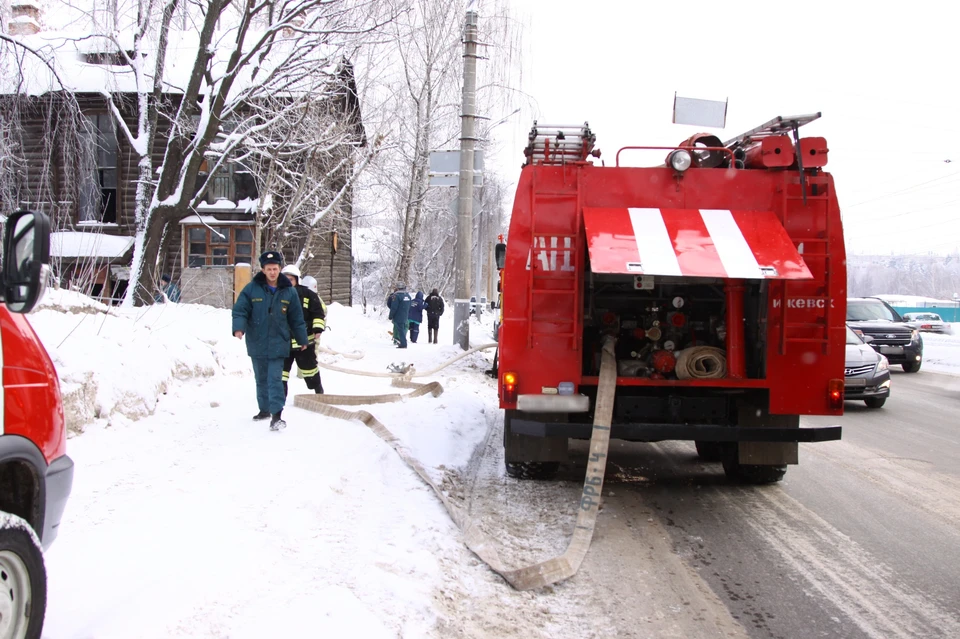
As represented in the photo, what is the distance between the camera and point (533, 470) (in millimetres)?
6688

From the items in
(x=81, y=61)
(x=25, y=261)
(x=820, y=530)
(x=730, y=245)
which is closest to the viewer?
(x=25, y=261)

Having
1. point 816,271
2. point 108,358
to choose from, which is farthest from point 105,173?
point 816,271

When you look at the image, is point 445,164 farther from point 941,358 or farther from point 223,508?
point 941,358

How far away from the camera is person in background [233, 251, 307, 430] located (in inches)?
283

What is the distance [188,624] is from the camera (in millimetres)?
3254

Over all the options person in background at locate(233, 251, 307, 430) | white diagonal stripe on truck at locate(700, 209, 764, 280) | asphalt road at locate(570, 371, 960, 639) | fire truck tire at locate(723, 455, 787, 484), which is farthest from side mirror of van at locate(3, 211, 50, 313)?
fire truck tire at locate(723, 455, 787, 484)

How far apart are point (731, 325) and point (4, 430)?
5048 millimetres

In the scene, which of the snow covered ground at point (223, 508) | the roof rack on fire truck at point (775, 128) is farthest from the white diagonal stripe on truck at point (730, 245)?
the snow covered ground at point (223, 508)

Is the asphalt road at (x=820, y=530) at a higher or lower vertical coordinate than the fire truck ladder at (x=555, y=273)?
lower

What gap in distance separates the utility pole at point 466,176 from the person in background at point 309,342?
657 cm

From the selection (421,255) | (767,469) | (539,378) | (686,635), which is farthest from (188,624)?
(421,255)

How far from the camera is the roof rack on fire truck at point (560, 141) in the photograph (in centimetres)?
633

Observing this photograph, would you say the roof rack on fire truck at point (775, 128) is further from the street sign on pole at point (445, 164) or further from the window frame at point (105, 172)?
the window frame at point (105, 172)

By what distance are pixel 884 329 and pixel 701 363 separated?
1451cm
